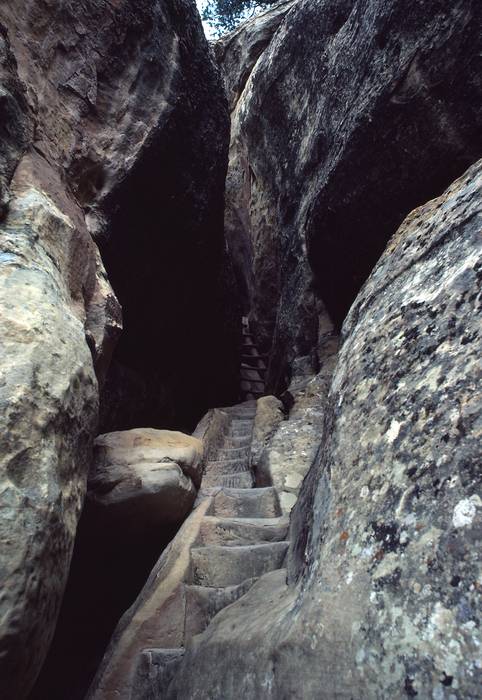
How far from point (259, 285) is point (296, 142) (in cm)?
372

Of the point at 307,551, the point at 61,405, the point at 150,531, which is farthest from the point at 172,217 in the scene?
the point at 307,551

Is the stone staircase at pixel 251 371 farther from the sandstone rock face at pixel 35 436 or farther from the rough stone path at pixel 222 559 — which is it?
the sandstone rock face at pixel 35 436

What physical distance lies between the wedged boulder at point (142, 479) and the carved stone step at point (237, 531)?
0.26 meters

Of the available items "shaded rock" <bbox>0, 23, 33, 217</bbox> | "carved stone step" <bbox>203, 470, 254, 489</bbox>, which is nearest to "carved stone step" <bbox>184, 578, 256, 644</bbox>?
"carved stone step" <bbox>203, 470, 254, 489</bbox>

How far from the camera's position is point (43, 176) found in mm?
3371

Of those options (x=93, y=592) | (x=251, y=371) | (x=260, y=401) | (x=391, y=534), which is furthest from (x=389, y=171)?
(x=251, y=371)

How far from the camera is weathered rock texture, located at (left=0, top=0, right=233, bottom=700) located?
1.90 m

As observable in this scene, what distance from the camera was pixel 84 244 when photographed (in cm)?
350

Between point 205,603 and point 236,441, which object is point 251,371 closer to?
point 236,441

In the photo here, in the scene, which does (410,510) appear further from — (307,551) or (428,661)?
(307,551)

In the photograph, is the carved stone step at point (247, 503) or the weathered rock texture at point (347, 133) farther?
the weathered rock texture at point (347, 133)

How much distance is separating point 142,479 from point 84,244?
1.64 m

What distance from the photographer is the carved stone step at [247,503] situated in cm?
385

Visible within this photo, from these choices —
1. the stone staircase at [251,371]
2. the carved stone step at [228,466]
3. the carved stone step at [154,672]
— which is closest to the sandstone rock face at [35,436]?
the carved stone step at [154,672]
